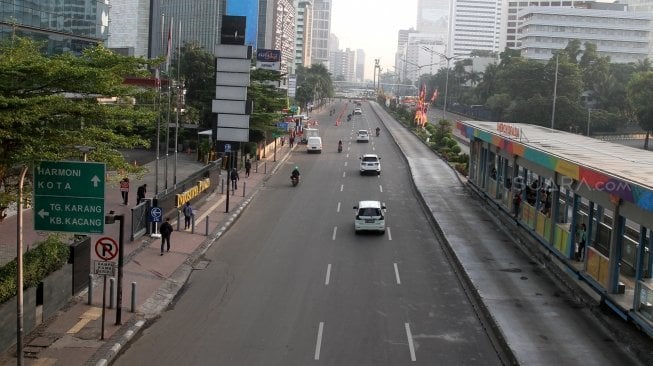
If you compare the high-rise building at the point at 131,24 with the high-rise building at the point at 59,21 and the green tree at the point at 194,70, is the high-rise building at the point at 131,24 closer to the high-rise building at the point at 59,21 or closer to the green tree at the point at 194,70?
the green tree at the point at 194,70

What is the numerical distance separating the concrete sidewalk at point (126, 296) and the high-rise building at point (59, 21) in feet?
34.6

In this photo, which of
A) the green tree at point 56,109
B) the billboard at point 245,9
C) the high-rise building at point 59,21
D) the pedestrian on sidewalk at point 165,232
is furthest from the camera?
the billboard at point 245,9

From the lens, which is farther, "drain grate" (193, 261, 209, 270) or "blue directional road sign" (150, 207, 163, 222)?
"blue directional road sign" (150, 207, 163, 222)

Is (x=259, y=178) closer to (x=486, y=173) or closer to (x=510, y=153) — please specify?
(x=486, y=173)

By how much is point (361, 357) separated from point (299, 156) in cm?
4876

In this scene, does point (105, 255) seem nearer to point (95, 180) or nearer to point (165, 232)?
point (95, 180)

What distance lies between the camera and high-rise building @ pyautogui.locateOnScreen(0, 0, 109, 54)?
126ft

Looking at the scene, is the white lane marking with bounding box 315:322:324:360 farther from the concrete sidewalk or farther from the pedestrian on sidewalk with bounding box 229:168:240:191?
the pedestrian on sidewalk with bounding box 229:168:240:191

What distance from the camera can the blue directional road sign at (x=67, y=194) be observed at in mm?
15031

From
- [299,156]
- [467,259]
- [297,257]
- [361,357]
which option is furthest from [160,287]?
[299,156]

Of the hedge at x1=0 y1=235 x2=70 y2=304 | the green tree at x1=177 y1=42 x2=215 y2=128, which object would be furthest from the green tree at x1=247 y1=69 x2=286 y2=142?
the hedge at x1=0 y1=235 x2=70 y2=304

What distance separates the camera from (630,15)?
165750mm

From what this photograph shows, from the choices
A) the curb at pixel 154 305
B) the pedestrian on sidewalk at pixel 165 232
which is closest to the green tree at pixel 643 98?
the curb at pixel 154 305

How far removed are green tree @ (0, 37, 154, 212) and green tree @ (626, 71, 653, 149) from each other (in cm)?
7743
